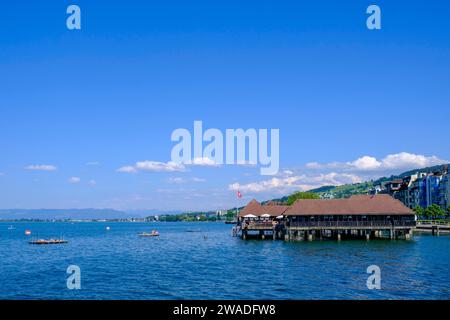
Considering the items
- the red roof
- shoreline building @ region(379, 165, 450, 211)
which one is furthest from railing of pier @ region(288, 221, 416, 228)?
shoreline building @ region(379, 165, 450, 211)

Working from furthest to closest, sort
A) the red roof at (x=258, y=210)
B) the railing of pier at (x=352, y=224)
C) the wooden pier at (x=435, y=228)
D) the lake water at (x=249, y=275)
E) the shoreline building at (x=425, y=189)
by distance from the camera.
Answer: the shoreline building at (x=425, y=189) < the red roof at (x=258, y=210) < the wooden pier at (x=435, y=228) < the railing of pier at (x=352, y=224) < the lake water at (x=249, y=275)

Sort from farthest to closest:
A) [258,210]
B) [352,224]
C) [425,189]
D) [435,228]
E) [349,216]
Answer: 1. [425,189]
2. [258,210]
3. [435,228]
4. [349,216]
5. [352,224]

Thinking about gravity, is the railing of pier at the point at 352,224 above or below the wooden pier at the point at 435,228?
above

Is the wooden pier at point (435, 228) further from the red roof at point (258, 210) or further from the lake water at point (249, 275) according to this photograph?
the red roof at point (258, 210)

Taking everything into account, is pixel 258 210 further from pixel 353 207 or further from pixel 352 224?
pixel 352 224

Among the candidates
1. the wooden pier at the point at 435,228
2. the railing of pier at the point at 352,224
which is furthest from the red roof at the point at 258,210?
the wooden pier at the point at 435,228

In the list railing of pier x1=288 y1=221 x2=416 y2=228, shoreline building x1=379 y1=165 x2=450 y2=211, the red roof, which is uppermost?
shoreline building x1=379 y1=165 x2=450 y2=211

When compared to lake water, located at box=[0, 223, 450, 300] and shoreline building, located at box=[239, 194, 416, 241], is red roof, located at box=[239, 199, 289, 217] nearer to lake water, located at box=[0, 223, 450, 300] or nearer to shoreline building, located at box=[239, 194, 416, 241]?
shoreline building, located at box=[239, 194, 416, 241]

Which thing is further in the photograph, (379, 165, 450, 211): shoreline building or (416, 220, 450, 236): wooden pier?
(379, 165, 450, 211): shoreline building

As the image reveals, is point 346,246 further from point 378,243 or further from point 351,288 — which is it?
point 351,288

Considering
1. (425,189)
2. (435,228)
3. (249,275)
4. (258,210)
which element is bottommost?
(249,275)

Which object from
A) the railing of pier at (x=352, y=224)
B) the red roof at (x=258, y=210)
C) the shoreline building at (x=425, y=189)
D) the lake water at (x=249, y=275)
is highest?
the shoreline building at (x=425, y=189)

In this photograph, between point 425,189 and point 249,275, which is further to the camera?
point 425,189

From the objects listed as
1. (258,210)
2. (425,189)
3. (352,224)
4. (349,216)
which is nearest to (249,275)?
(352,224)
